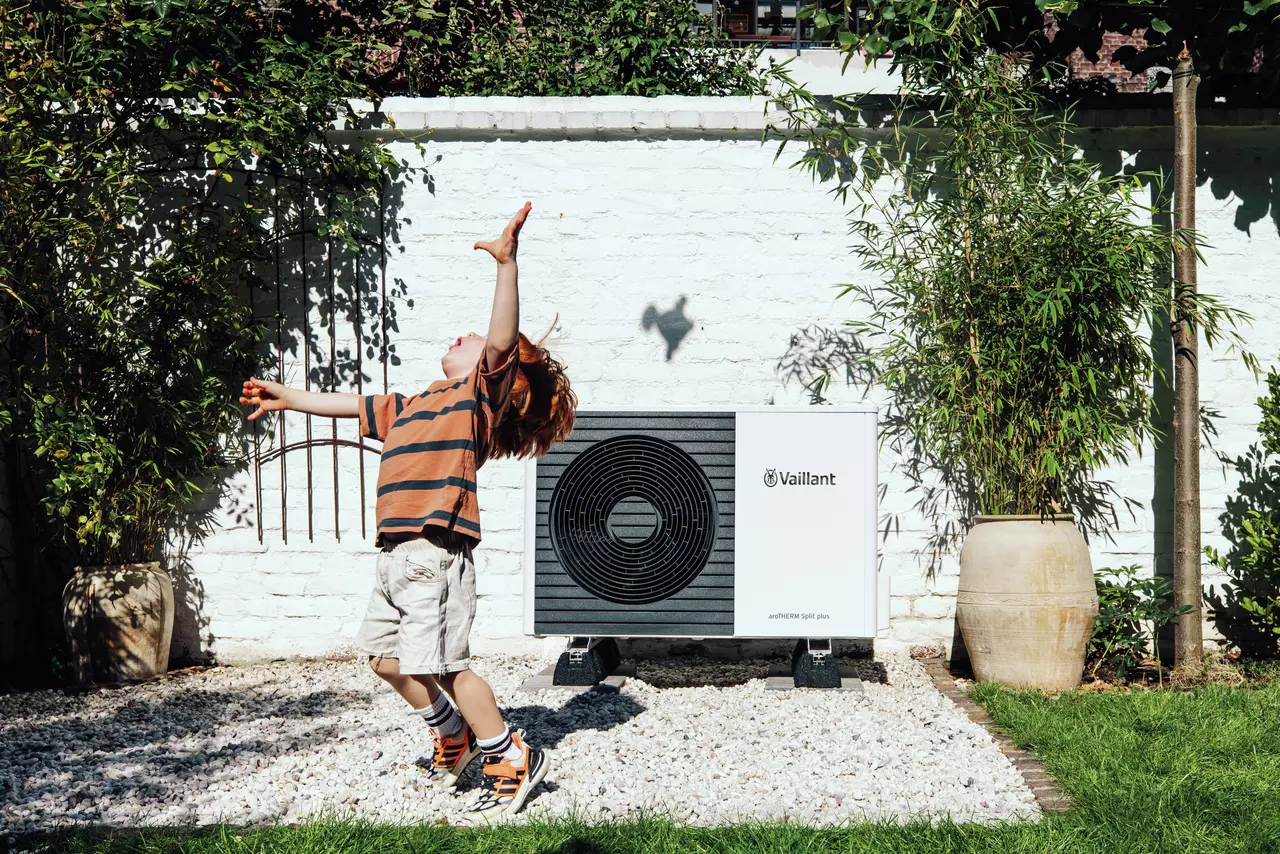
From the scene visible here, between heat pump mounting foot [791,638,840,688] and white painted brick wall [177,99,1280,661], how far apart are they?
2.11 feet

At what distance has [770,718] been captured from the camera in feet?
11.5

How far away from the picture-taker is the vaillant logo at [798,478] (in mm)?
3898

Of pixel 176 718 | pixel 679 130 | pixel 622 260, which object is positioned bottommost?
pixel 176 718

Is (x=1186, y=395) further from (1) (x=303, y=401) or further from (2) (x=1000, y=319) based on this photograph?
(1) (x=303, y=401)

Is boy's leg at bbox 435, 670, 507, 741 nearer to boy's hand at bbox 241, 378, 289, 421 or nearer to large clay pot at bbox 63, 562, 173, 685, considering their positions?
boy's hand at bbox 241, 378, 289, 421

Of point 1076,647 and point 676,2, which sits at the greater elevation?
point 676,2

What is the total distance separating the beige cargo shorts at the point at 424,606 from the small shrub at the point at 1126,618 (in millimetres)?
2328

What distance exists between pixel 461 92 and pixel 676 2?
116cm

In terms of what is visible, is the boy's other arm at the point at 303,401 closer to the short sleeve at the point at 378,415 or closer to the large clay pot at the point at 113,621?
the short sleeve at the point at 378,415

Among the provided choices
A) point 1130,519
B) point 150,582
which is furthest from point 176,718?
point 1130,519

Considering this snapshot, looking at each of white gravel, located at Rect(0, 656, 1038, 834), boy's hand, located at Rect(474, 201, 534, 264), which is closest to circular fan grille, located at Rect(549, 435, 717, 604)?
white gravel, located at Rect(0, 656, 1038, 834)

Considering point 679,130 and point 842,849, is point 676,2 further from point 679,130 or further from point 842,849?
point 842,849

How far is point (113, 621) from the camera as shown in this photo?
166 inches

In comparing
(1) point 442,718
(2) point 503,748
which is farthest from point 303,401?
(2) point 503,748
